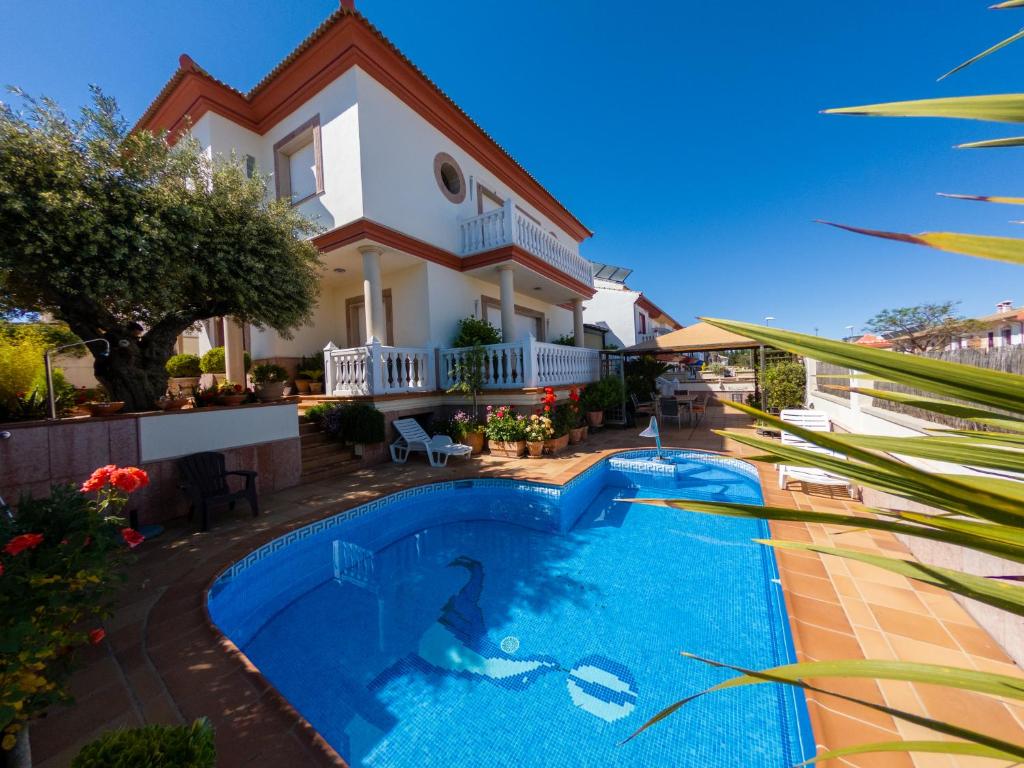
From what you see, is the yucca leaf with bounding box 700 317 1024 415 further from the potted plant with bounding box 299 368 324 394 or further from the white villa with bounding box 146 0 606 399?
the potted plant with bounding box 299 368 324 394

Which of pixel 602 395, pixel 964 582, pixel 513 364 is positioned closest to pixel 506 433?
pixel 513 364

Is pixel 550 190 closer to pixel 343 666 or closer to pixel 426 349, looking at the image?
pixel 426 349

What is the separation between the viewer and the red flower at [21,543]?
211 centimetres

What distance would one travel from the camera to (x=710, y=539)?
16.7 ft

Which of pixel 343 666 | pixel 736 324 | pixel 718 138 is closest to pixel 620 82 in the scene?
pixel 718 138

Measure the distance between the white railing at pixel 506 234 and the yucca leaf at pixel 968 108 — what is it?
9412 mm

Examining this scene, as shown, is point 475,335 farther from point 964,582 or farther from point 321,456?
point 964,582

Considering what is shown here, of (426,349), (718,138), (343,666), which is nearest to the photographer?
(343,666)

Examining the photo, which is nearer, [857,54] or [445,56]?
[857,54]

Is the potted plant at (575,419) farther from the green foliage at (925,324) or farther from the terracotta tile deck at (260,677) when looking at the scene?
the green foliage at (925,324)

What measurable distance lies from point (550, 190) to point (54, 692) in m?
16.0

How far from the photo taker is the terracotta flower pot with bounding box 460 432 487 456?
8.86 meters

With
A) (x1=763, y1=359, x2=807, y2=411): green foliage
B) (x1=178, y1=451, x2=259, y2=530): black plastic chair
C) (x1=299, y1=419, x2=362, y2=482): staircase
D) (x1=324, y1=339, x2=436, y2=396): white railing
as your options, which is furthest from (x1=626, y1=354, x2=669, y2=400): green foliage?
(x1=178, y1=451, x2=259, y2=530): black plastic chair

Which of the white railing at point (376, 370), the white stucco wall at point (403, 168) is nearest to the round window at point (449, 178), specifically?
the white stucco wall at point (403, 168)
